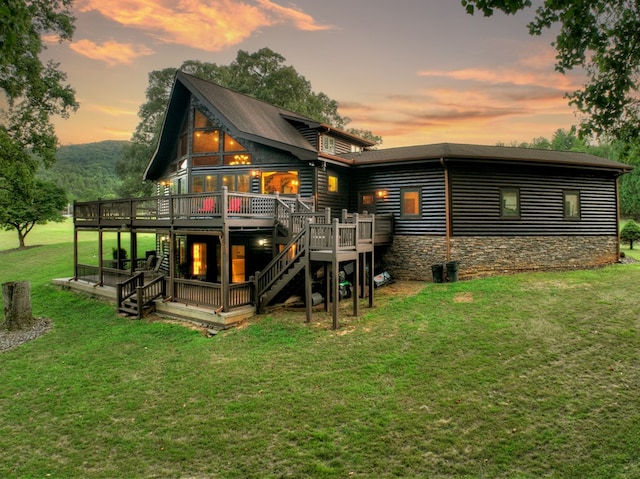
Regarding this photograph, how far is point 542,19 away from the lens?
748 centimetres

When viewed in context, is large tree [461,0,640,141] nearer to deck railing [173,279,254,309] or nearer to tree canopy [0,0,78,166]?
deck railing [173,279,254,309]

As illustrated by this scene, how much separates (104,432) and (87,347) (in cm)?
567

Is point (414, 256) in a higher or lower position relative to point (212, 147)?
lower

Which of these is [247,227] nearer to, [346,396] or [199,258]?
[199,258]

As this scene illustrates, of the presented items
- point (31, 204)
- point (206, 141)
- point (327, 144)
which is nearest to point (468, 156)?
point (327, 144)

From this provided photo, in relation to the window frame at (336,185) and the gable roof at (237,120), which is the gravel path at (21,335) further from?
the window frame at (336,185)

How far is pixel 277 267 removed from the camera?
12875 mm

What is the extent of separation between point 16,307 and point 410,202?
1669 cm

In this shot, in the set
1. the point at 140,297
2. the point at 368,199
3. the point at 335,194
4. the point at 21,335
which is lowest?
the point at 21,335

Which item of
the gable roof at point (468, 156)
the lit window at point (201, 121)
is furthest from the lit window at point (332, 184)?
the lit window at point (201, 121)

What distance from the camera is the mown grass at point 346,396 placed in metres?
5.51

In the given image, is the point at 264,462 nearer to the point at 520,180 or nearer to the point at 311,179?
the point at 311,179

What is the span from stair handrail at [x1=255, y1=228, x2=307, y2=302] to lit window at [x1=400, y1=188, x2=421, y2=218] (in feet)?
24.2

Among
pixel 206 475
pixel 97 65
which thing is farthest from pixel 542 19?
pixel 97 65
